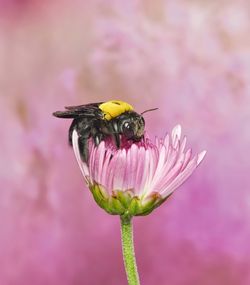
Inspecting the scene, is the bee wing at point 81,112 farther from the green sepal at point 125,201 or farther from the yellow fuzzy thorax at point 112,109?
the green sepal at point 125,201

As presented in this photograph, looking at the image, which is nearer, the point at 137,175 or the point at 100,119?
the point at 137,175

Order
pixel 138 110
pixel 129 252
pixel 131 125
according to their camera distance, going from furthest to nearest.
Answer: pixel 138 110 → pixel 131 125 → pixel 129 252

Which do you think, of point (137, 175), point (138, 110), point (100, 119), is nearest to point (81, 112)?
point (100, 119)

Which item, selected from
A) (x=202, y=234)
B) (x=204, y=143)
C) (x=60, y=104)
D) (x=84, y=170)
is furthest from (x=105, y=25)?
(x=84, y=170)

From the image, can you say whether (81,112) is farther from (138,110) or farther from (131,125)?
(138,110)

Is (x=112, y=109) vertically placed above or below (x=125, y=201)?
above

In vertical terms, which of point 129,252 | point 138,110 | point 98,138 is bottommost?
point 129,252

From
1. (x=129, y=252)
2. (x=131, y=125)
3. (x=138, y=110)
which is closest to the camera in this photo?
(x=129, y=252)

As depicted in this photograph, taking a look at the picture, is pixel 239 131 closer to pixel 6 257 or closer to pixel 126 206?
pixel 6 257
